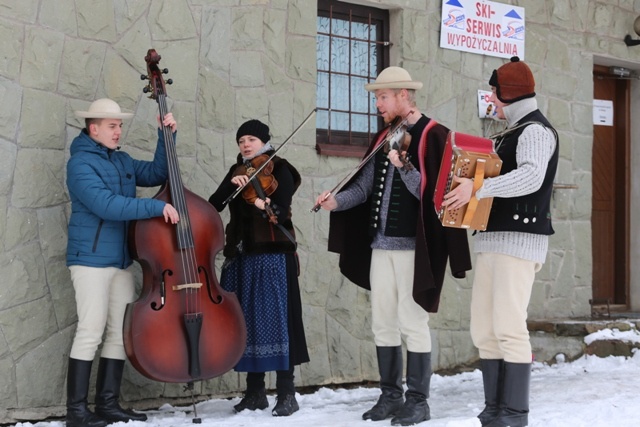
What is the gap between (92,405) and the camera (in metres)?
4.93

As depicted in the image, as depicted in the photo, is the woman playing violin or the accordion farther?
the woman playing violin

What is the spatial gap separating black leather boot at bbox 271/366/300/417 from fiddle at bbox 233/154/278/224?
2.64 ft

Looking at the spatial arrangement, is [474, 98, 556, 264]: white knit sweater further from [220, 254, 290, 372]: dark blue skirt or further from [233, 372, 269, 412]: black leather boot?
[233, 372, 269, 412]: black leather boot

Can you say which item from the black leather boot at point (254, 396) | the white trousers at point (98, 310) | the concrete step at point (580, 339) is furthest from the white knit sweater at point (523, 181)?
the concrete step at point (580, 339)

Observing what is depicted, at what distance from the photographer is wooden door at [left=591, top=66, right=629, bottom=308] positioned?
26.1ft

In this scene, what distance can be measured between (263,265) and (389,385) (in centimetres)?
88

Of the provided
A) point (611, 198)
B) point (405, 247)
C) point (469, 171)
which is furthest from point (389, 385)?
point (611, 198)

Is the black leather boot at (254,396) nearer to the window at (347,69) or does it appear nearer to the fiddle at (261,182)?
the fiddle at (261,182)

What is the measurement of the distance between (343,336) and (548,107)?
99.6 inches

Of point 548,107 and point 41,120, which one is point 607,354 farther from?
point 41,120

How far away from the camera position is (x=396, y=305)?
4715 millimetres

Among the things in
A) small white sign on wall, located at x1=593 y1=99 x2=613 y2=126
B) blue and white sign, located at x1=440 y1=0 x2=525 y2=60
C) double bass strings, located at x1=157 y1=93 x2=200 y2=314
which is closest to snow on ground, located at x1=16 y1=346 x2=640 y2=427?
double bass strings, located at x1=157 y1=93 x2=200 y2=314

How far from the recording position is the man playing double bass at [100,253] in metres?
4.48

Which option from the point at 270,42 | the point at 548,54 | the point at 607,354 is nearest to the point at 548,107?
the point at 548,54
